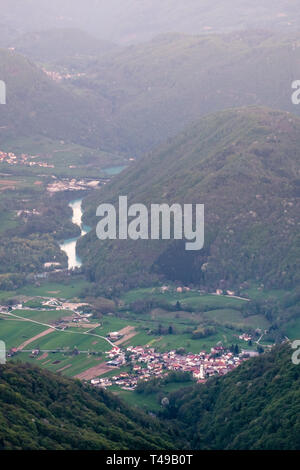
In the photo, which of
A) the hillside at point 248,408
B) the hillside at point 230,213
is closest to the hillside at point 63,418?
the hillside at point 248,408

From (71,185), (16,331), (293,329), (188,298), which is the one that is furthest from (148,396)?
(71,185)

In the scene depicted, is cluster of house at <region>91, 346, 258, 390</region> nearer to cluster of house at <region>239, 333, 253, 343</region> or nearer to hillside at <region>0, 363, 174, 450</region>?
cluster of house at <region>239, 333, 253, 343</region>

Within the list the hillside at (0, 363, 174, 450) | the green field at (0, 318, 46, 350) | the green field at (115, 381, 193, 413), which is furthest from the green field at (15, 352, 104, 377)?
the hillside at (0, 363, 174, 450)

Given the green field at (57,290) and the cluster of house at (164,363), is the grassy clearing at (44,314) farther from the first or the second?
the cluster of house at (164,363)

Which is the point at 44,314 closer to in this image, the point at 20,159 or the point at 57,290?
the point at 57,290
